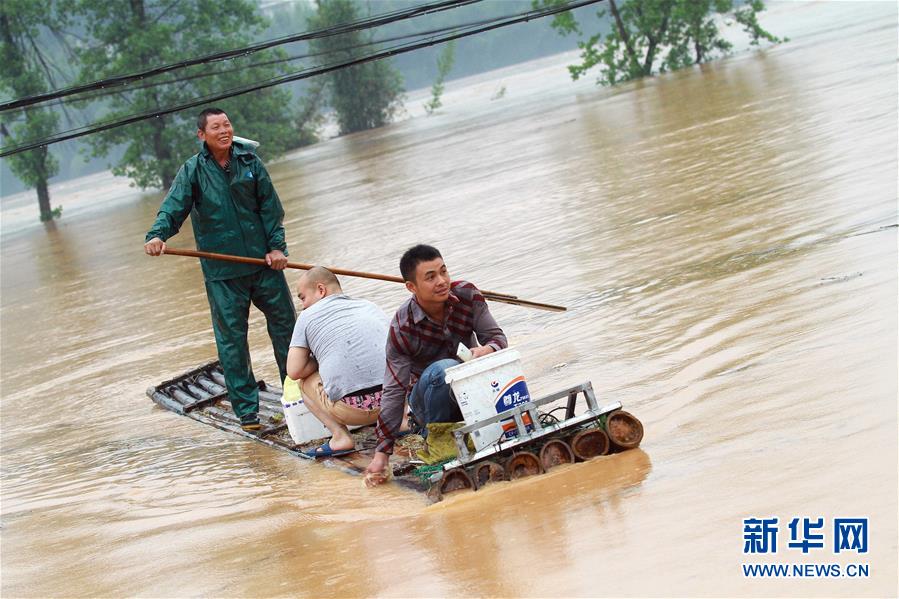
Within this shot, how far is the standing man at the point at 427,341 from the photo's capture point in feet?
18.9

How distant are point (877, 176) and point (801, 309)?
400cm

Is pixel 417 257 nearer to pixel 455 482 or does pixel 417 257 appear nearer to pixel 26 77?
pixel 455 482

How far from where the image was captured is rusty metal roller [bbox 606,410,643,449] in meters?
5.48

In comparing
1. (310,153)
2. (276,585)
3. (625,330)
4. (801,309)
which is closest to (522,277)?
(625,330)

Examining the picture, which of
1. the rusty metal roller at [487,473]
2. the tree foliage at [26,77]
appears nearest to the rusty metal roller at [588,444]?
the rusty metal roller at [487,473]

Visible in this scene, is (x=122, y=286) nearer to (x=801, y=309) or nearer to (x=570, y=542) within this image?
(x=801, y=309)

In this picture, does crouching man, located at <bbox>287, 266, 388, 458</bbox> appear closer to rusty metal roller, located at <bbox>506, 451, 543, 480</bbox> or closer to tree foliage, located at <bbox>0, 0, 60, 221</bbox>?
rusty metal roller, located at <bbox>506, 451, 543, 480</bbox>

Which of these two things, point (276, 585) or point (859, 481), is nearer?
point (859, 481)

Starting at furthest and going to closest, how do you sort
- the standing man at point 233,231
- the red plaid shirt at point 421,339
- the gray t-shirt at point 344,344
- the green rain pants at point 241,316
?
the green rain pants at point 241,316 < the standing man at point 233,231 < the gray t-shirt at point 344,344 < the red plaid shirt at point 421,339

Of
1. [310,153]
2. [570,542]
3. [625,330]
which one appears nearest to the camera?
[570,542]

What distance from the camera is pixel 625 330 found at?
316 inches

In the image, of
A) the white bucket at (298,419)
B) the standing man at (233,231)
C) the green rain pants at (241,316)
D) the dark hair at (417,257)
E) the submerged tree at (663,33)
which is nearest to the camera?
the dark hair at (417,257)

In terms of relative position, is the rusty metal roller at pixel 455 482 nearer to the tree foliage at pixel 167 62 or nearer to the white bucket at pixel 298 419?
the white bucket at pixel 298 419

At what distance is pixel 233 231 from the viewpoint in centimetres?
795
